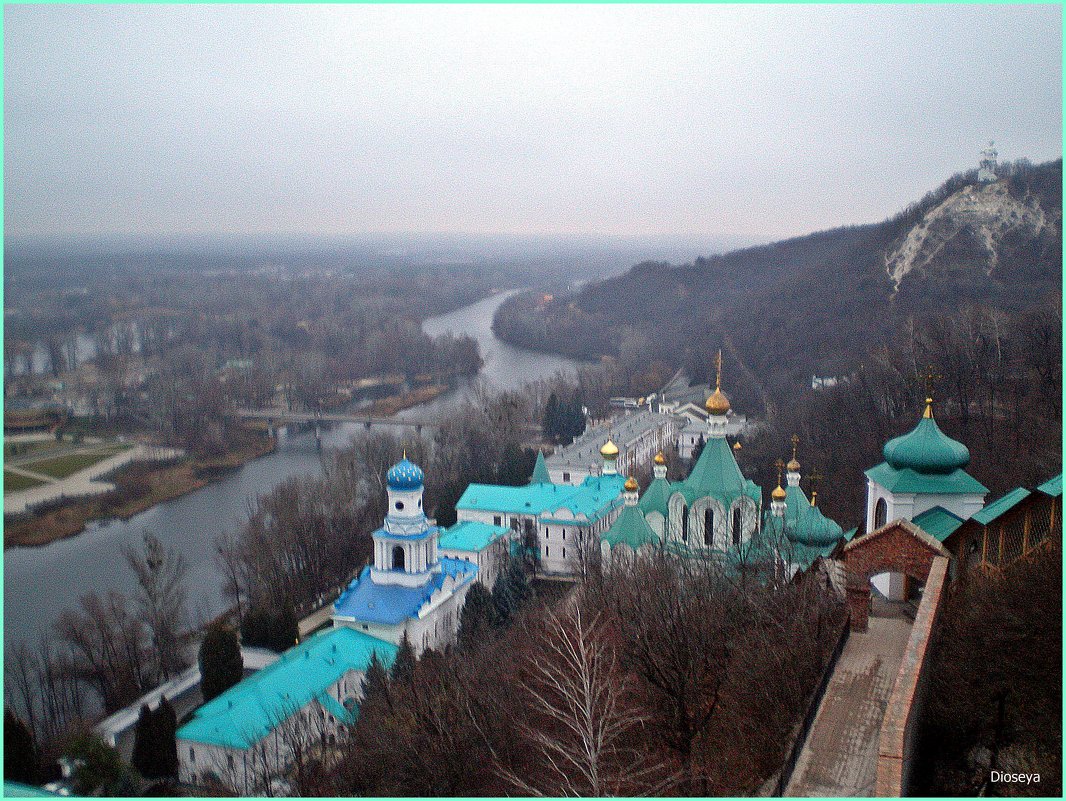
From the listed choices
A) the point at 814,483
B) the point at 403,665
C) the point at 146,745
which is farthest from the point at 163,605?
the point at 814,483

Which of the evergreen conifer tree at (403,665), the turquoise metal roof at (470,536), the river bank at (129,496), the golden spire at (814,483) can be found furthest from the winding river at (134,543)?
the golden spire at (814,483)

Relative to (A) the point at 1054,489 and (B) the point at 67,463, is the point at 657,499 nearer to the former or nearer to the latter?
(A) the point at 1054,489

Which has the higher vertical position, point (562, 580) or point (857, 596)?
point (857, 596)

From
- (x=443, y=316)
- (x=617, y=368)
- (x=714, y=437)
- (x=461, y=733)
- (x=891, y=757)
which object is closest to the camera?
(x=891, y=757)

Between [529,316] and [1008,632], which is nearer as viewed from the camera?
[1008,632]

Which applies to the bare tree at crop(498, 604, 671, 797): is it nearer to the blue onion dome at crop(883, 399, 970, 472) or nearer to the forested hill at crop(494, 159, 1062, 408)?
the blue onion dome at crop(883, 399, 970, 472)

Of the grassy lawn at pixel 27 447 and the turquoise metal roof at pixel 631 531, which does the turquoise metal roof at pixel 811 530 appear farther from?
the grassy lawn at pixel 27 447

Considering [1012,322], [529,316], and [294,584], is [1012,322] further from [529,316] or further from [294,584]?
[529,316]

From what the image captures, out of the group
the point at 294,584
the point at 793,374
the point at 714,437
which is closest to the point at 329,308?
the point at 793,374
